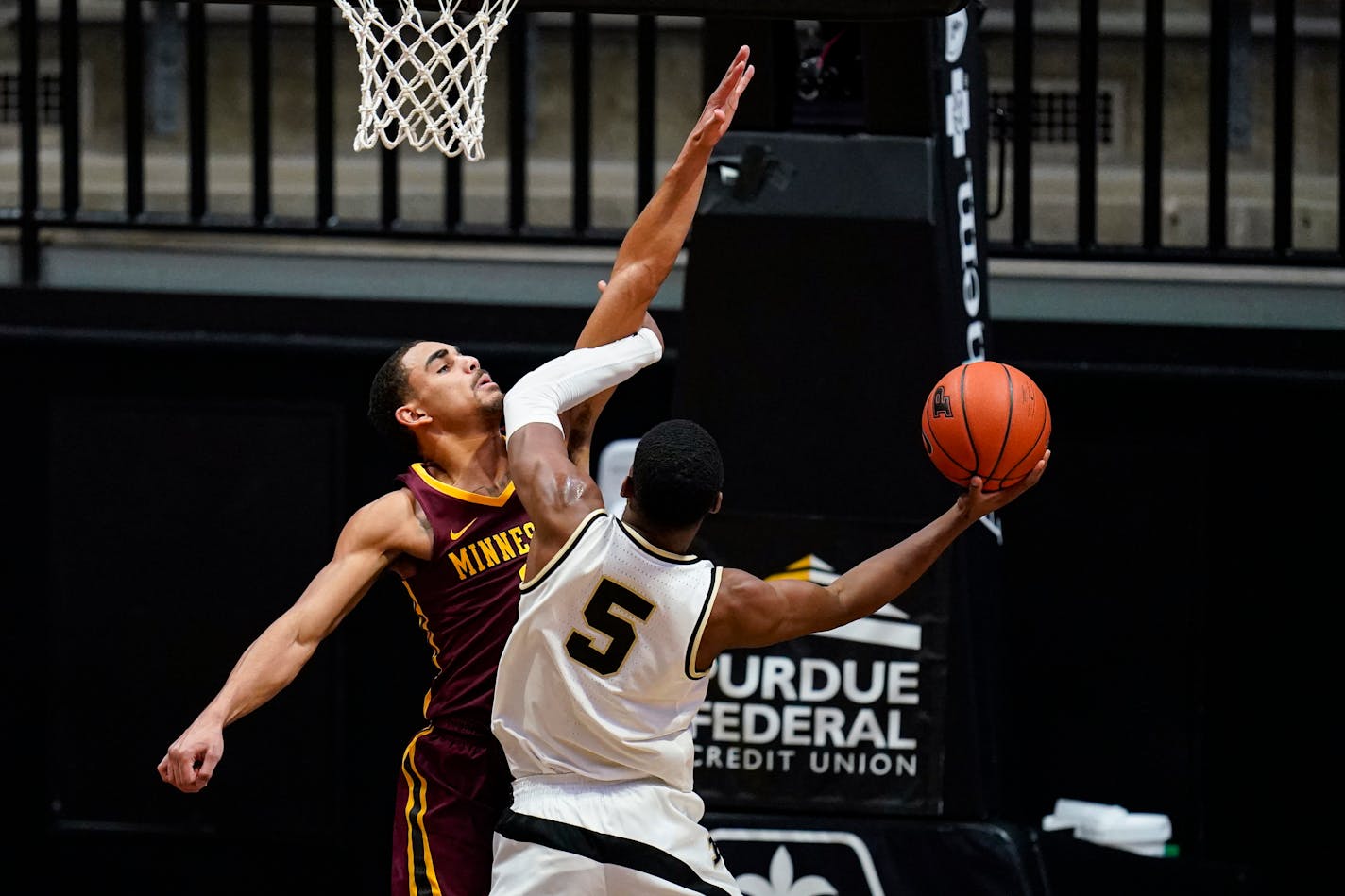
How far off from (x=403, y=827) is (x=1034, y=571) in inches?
123

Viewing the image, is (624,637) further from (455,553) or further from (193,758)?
(193,758)

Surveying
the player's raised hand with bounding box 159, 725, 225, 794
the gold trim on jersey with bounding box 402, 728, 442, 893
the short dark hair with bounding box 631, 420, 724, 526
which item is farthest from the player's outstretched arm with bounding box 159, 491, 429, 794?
the short dark hair with bounding box 631, 420, 724, 526

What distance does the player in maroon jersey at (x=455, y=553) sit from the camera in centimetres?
429

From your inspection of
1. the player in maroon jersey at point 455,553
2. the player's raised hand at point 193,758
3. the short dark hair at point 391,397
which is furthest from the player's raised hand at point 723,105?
the player's raised hand at point 193,758

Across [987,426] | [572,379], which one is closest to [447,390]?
[572,379]

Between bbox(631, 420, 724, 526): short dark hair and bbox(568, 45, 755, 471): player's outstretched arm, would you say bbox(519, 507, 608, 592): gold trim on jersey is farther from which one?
bbox(568, 45, 755, 471): player's outstretched arm

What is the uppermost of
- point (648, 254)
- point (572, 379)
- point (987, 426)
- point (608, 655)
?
point (648, 254)

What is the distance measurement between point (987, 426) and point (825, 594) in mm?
495

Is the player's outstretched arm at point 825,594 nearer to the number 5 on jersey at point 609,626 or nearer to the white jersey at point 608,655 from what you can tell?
the white jersey at point 608,655

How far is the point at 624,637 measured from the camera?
3773 mm

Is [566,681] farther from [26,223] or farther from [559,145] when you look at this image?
[559,145]

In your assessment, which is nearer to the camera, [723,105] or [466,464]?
[723,105]

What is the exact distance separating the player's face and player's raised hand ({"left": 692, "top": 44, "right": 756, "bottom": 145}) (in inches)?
32.3

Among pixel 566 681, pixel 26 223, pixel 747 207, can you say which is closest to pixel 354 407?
pixel 26 223
